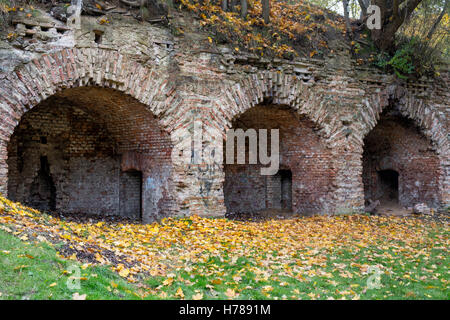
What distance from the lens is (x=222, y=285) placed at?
191 inches

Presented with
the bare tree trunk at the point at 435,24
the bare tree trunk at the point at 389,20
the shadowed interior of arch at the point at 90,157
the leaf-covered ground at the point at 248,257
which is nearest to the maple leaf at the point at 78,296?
the leaf-covered ground at the point at 248,257

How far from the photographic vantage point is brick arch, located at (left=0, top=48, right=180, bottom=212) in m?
7.34

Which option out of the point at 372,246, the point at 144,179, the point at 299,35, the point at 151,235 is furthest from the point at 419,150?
the point at 151,235

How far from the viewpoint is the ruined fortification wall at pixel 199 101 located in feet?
25.3

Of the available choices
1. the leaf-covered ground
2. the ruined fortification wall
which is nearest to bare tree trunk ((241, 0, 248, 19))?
the ruined fortification wall

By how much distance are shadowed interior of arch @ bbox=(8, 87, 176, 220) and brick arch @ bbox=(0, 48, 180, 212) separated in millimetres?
441

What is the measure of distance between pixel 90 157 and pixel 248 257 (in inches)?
243

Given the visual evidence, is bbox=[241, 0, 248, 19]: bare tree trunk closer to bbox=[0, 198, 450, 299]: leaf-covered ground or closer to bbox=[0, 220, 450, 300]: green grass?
bbox=[0, 198, 450, 299]: leaf-covered ground

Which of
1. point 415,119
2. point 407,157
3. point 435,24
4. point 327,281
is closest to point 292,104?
point 415,119

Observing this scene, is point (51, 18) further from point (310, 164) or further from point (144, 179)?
point (310, 164)

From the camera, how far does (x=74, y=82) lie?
798cm

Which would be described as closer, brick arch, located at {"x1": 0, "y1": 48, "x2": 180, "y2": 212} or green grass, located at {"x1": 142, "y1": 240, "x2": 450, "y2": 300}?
green grass, located at {"x1": 142, "y1": 240, "x2": 450, "y2": 300}

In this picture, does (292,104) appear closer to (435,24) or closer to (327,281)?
(435,24)

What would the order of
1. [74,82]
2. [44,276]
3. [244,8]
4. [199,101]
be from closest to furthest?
[44,276] < [74,82] < [199,101] < [244,8]
